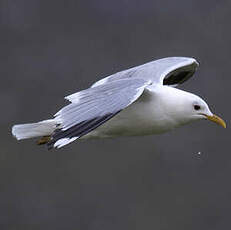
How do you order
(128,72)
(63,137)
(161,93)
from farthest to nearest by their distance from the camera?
(128,72) < (161,93) < (63,137)

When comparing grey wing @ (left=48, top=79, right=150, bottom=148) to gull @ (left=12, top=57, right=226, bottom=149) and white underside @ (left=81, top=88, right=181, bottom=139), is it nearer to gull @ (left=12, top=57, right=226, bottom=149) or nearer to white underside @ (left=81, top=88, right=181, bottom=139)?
gull @ (left=12, top=57, right=226, bottom=149)

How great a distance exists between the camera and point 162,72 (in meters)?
3.11

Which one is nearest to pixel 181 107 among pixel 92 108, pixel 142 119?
pixel 142 119

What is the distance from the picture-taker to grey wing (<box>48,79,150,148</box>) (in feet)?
8.38

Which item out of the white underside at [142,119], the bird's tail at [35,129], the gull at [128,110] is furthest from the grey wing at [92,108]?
the bird's tail at [35,129]

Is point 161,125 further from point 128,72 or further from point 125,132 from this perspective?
point 128,72

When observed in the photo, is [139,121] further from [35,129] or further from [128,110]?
[35,129]

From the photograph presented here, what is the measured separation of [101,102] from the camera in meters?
2.69

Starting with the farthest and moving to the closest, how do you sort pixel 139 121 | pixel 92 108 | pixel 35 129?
pixel 35 129 → pixel 139 121 → pixel 92 108

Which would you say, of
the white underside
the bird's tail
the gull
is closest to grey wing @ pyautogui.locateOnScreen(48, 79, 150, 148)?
the gull

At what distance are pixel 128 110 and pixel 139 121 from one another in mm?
50

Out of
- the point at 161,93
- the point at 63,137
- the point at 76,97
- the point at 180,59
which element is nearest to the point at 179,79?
the point at 180,59

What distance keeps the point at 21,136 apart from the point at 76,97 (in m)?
0.40

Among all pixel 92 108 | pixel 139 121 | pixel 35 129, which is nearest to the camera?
pixel 92 108
